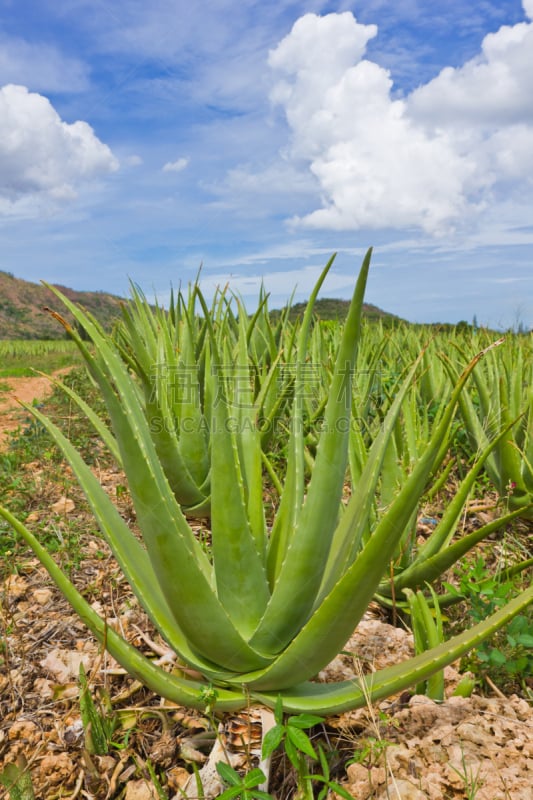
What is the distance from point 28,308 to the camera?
58.5 metres

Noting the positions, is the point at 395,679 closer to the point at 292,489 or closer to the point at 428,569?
the point at 292,489

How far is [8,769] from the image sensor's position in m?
1.35

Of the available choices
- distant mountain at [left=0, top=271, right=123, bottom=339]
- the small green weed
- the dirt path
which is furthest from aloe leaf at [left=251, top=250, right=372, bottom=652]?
distant mountain at [left=0, top=271, right=123, bottom=339]

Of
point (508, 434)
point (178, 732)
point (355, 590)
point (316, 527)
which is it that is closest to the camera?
point (355, 590)

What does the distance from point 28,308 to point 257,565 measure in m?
63.9

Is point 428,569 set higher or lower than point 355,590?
lower

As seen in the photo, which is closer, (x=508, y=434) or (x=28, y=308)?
(x=508, y=434)

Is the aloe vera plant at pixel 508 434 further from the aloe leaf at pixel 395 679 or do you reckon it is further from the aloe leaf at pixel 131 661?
the aloe leaf at pixel 131 661

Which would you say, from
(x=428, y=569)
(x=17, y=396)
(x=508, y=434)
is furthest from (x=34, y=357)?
(x=428, y=569)

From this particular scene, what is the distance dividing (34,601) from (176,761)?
1103mm

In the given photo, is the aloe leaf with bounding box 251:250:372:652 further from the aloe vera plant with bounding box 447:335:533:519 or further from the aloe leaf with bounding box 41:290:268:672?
the aloe vera plant with bounding box 447:335:533:519

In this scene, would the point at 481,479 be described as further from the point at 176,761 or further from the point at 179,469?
the point at 176,761

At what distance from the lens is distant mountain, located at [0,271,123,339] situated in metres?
51.5

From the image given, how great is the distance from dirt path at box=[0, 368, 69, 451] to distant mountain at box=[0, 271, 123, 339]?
39.3m
